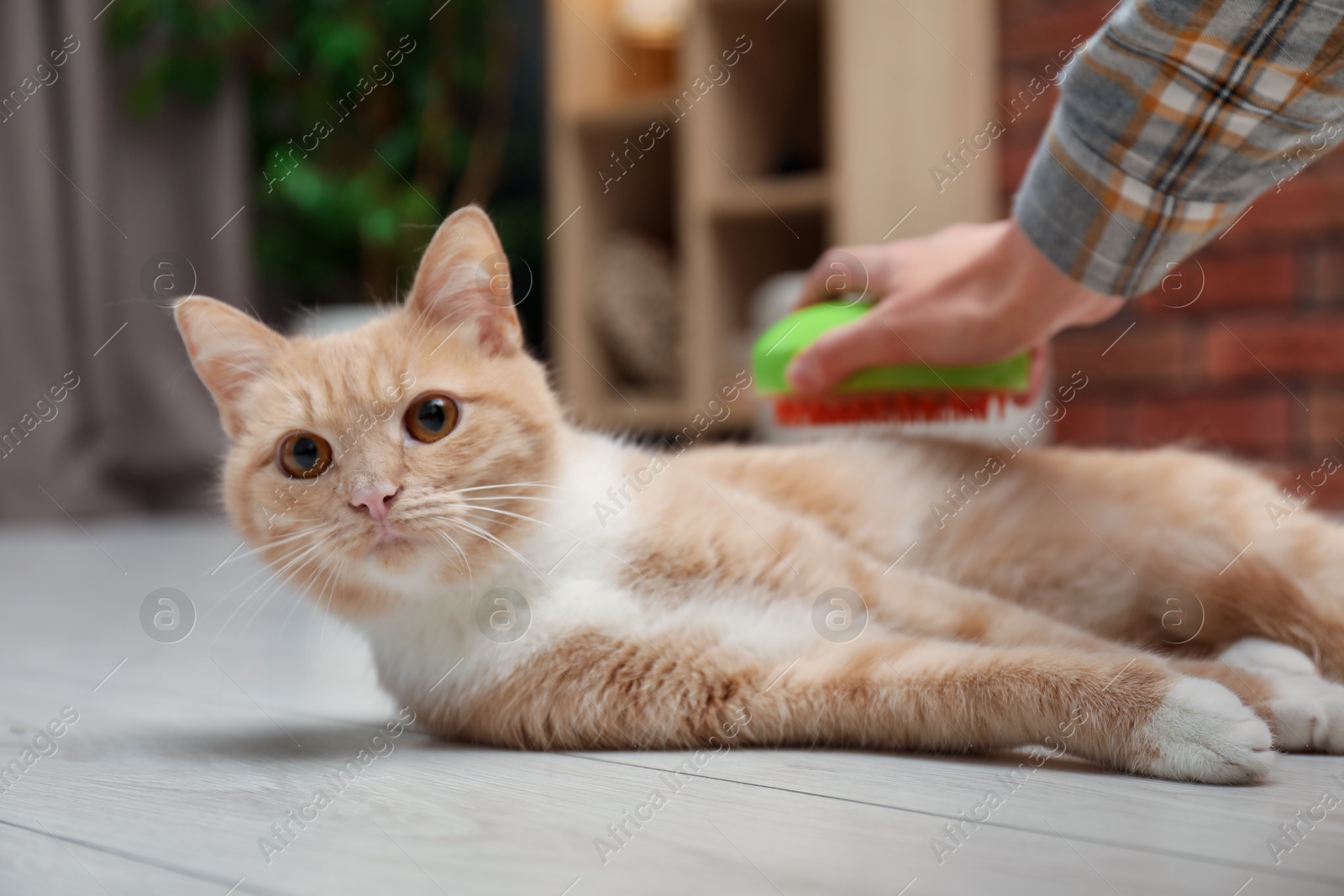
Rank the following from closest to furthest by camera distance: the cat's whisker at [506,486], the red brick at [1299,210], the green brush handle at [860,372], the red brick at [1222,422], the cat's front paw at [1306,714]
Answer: the cat's front paw at [1306,714] → the cat's whisker at [506,486] → the green brush handle at [860,372] → the red brick at [1299,210] → the red brick at [1222,422]

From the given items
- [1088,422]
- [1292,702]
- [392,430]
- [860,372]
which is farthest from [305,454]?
[1088,422]

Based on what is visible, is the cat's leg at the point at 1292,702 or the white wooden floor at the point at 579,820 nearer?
the white wooden floor at the point at 579,820

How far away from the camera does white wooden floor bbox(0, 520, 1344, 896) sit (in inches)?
29.9

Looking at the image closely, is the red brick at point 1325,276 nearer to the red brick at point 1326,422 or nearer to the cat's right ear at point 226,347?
the red brick at point 1326,422

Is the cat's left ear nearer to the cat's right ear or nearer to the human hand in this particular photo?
the cat's right ear

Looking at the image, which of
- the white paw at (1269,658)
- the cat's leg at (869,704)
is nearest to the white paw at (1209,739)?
the cat's leg at (869,704)

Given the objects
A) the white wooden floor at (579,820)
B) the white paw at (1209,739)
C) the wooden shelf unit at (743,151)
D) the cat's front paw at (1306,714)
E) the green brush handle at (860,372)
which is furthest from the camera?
the wooden shelf unit at (743,151)

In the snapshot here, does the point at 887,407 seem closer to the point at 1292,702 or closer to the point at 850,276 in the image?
the point at 850,276

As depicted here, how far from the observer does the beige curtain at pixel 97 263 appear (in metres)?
3.64

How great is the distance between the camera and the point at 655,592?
1.20m

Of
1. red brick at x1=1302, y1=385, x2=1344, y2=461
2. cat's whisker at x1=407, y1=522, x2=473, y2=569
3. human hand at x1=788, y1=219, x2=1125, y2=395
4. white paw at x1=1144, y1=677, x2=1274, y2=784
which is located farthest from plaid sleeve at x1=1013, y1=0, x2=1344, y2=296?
red brick at x1=1302, y1=385, x2=1344, y2=461

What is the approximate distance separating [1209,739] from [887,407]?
0.75m

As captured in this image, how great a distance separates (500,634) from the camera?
1.18 meters

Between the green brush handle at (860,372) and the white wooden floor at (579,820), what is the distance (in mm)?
598
